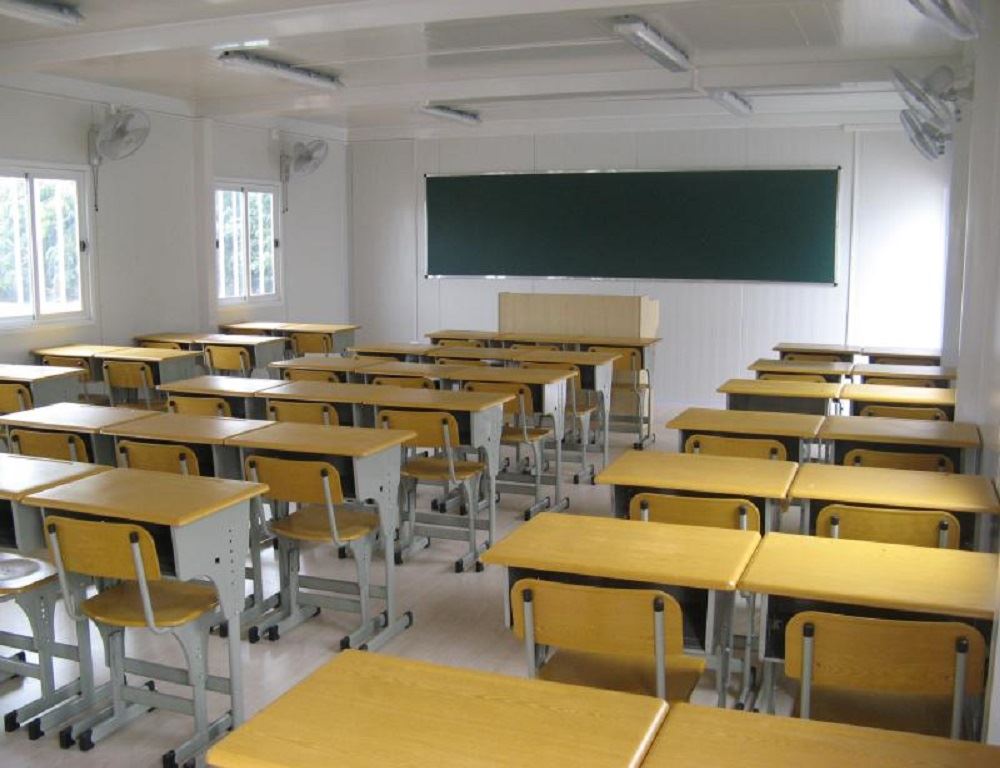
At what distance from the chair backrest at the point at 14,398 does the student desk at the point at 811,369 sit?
4706 millimetres

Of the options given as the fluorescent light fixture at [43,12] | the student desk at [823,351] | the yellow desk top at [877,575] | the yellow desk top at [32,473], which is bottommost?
the yellow desk top at [877,575]

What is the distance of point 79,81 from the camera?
855cm

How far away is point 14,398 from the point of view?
647cm

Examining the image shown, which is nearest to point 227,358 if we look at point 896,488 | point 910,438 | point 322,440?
point 322,440

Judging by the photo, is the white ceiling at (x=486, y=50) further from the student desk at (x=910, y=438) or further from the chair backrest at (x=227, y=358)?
the student desk at (x=910, y=438)

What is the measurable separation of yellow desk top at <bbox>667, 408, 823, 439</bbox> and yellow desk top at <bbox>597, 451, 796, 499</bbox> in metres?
0.63

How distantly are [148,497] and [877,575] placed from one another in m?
2.21

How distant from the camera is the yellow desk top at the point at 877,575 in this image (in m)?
2.51

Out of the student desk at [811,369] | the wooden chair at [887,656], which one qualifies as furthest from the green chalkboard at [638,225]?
the wooden chair at [887,656]

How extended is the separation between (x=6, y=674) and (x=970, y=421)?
4.39m

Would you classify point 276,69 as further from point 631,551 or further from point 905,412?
point 631,551

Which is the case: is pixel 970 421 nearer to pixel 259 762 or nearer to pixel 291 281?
pixel 259 762

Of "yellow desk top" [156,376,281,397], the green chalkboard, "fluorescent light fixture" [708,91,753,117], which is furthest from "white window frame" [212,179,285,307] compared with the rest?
"fluorescent light fixture" [708,91,753,117]

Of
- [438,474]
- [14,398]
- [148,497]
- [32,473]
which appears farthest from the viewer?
[14,398]
